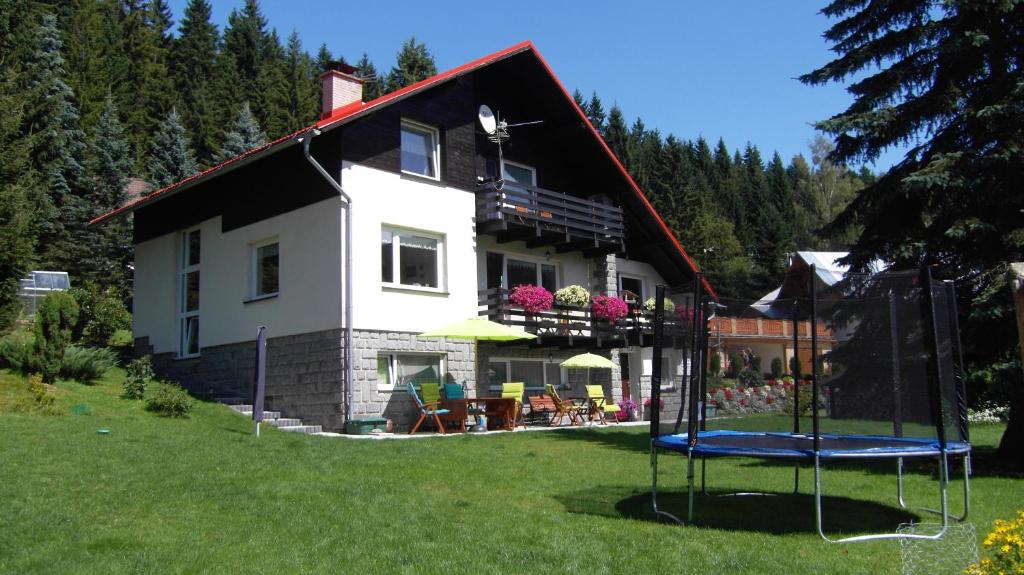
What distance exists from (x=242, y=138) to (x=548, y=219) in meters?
25.9

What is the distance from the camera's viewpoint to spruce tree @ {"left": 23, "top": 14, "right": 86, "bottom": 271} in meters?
29.3

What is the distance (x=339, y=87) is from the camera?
846 inches

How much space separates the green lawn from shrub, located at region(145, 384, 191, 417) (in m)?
1.73

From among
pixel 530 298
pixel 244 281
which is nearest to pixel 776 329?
pixel 530 298

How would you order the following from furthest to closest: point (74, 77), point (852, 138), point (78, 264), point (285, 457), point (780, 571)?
point (74, 77) < point (78, 264) < point (852, 138) < point (285, 457) < point (780, 571)

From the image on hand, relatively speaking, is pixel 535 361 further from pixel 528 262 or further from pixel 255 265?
pixel 255 265

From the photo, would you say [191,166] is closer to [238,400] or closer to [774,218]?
[238,400]

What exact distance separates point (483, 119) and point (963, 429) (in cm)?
1468

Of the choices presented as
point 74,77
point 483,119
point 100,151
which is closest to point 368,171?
point 483,119

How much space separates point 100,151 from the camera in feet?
123

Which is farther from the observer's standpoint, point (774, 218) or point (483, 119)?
point (774, 218)

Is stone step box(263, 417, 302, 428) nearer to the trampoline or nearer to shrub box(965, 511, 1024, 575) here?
the trampoline

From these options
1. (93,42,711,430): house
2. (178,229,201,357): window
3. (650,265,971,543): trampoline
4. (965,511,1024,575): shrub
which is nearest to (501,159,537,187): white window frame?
(93,42,711,430): house

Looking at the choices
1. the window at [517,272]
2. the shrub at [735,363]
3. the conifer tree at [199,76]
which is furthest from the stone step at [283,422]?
the conifer tree at [199,76]
